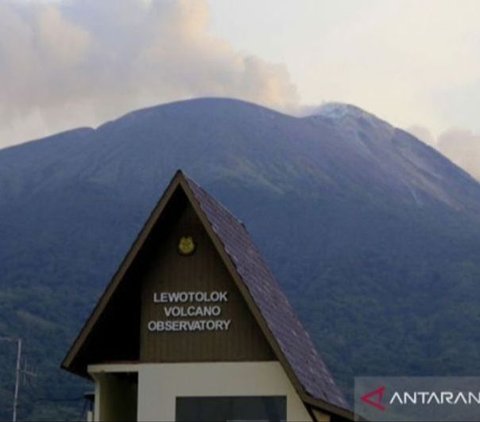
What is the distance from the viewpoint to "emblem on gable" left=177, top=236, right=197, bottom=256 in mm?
22031

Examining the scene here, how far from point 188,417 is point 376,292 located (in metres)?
145

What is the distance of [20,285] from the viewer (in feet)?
509

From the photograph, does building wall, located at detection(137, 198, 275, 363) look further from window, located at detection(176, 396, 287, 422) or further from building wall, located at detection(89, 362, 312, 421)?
window, located at detection(176, 396, 287, 422)

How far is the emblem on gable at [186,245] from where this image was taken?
22031mm

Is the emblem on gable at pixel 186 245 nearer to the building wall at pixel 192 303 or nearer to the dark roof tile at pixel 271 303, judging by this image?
the building wall at pixel 192 303

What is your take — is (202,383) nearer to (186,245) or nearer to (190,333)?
(190,333)

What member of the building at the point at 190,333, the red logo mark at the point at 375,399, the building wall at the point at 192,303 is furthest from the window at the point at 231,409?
the red logo mark at the point at 375,399

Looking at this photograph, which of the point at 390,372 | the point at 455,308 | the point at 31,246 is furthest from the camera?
the point at 31,246

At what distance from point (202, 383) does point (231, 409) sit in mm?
636

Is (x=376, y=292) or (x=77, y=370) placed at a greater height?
(x=376, y=292)

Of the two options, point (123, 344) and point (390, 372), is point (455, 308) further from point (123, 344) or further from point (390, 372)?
point (123, 344)

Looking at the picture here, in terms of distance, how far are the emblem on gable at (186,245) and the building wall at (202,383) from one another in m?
1.86

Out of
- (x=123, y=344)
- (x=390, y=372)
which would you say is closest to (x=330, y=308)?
(x=390, y=372)

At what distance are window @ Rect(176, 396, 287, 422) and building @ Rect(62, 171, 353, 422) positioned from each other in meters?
0.02
